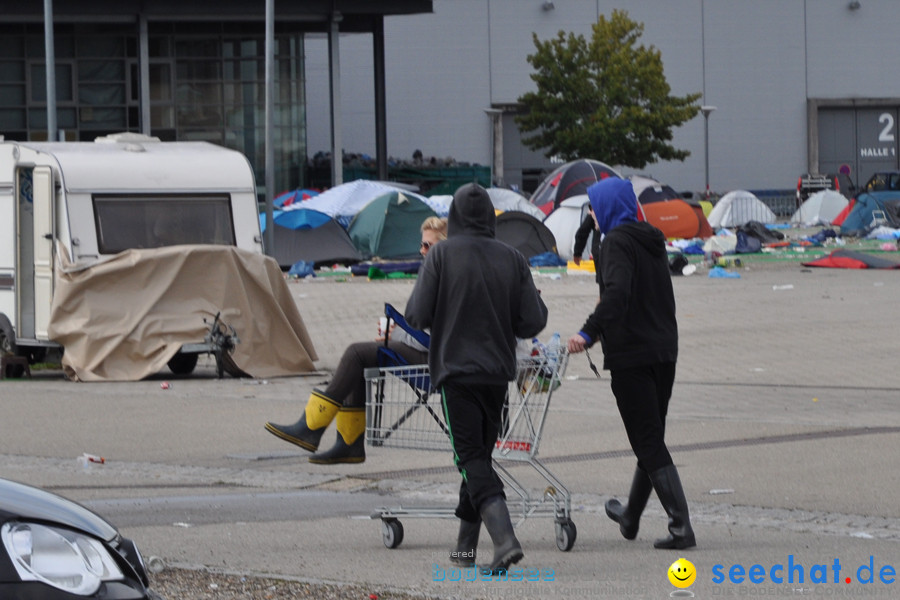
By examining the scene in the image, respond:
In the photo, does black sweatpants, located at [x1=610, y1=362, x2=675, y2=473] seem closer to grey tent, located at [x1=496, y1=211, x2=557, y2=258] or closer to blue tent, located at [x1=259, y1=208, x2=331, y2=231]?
grey tent, located at [x1=496, y1=211, x2=557, y2=258]

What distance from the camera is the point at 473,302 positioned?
6.19m

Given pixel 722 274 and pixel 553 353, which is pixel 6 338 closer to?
pixel 553 353

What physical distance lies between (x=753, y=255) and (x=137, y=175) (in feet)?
69.6

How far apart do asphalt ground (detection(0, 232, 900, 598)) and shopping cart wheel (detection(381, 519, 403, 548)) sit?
0.05m

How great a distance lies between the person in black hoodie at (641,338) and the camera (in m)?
6.62

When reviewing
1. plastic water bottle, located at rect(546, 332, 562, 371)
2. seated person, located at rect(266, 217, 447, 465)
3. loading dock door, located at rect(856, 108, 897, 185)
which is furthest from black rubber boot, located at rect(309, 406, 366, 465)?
loading dock door, located at rect(856, 108, 897, 185)

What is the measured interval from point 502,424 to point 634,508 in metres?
0.89

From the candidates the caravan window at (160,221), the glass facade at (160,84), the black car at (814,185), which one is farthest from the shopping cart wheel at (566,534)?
the black car at (814,185)

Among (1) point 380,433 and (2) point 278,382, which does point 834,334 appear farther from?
(1) point 380,433

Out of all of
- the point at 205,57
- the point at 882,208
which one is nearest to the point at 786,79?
the point at 882,208

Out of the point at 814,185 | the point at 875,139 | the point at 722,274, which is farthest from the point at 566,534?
the point at 875,139

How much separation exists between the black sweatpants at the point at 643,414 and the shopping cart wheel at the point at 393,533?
4.08 feet

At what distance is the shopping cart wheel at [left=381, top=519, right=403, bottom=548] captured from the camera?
678 centimetres

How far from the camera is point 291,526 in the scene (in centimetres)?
→ 743
